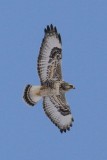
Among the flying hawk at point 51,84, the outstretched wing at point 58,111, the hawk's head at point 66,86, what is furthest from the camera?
the outstretched wing at point 58,111

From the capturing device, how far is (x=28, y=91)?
17438 mm

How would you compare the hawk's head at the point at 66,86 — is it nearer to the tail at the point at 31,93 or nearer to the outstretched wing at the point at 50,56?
the outstretched wing at the point at 50,56

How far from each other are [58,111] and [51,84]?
0.95 metres

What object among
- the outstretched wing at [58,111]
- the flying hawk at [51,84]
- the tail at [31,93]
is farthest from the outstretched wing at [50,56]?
the outstretched wing at [58,111]

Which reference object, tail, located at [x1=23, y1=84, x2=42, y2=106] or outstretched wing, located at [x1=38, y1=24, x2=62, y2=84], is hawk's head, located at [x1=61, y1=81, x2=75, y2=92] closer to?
outstretched wing, located at [x1=38, y1=24, x2=62, y2=84]

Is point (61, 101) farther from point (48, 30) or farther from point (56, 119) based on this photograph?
point (48, 30)

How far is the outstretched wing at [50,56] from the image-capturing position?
17422mm

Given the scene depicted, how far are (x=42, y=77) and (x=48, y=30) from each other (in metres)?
0.90

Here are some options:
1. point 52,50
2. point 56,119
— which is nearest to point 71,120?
point 56,119

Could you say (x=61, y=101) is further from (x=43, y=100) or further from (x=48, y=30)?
(x=48, y=30)

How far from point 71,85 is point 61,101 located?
949mm

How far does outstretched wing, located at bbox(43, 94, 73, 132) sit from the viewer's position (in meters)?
18.0

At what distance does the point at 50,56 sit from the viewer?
17688 millimetres

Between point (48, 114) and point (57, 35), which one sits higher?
point (57, 35)
